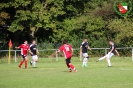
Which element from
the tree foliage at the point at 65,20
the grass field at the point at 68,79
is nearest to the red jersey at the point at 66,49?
the grass field at the point at 68,79

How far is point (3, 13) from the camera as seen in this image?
58438 mm

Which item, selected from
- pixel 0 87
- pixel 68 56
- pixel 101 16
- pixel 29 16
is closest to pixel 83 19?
pixel 101 16

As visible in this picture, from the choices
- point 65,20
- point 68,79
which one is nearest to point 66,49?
point 68,79

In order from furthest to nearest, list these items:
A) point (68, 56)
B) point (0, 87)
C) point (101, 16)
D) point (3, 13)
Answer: point (101, 16)
point (3, 13)
point (68, 56)
point (0, 87)

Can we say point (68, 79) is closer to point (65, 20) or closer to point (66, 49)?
point (66, 49)

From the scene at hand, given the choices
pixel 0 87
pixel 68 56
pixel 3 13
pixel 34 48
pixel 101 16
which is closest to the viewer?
pixel 0 87

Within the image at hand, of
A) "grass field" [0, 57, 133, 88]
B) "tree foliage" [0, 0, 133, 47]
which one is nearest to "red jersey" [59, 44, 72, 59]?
"grass field" [0, 57, 133, 88]

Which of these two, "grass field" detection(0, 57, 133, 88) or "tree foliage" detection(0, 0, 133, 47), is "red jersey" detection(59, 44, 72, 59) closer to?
"grass field" detection(0, 57, 133, 88)

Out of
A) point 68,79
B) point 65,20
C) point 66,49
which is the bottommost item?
point 68,79

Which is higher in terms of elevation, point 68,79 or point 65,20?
point 65,20

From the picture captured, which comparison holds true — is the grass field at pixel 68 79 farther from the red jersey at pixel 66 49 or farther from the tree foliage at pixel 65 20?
the tree foliage at pixel 65 20

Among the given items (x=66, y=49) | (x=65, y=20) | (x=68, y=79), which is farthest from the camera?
(x=65, y=20)

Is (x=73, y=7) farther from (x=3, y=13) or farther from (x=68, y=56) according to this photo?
(x=68, y=56)

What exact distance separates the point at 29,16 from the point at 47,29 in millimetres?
3601
